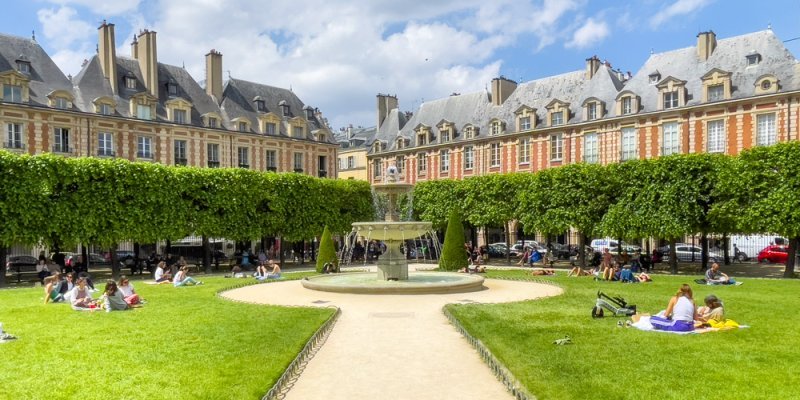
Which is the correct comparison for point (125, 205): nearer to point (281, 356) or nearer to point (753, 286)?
point (281, 356)

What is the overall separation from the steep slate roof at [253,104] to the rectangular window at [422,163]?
7720 mm

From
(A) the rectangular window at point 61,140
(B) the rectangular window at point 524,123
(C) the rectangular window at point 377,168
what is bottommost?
(C) the rectangular window at point 377,168

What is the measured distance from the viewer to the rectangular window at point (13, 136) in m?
32.6

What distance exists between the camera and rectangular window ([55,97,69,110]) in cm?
3428

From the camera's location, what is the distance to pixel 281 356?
8453 millimetres

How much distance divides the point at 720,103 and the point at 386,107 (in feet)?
99.8

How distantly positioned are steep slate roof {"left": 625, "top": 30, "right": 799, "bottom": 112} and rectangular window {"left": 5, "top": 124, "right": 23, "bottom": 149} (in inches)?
1433

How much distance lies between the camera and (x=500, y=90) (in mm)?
47625

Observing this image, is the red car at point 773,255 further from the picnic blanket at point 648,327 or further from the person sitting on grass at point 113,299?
the person sitting on grass at point 113,299

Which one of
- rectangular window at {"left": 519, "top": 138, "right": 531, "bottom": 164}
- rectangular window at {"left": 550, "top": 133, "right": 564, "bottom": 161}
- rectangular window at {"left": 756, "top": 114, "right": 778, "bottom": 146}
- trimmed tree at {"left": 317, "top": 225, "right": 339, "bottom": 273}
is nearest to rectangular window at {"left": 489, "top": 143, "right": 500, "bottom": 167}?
rectangular window at {"left": 519, "top": 138, "right": 531, "bottom": 164}

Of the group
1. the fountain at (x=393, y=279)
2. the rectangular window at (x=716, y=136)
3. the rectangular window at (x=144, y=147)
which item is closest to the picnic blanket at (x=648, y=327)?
the fountain at (x=393, y=279)

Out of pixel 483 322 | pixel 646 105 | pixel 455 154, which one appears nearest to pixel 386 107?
pixel 455 154

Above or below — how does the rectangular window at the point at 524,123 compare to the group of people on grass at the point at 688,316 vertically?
above

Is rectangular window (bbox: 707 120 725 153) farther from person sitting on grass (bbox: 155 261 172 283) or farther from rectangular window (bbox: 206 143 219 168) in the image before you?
rectangular window (bbox: 206 143 219 168)
